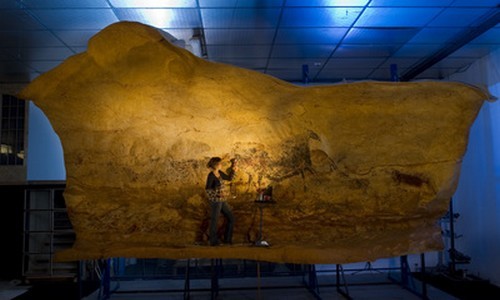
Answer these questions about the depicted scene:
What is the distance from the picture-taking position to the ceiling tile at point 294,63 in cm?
734

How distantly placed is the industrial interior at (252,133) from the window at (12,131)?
6.01 ft

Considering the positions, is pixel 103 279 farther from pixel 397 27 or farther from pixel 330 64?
pixel 397 27

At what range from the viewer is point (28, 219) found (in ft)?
25.7

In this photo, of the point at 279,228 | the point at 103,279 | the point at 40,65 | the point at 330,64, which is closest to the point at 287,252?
the point at 279,228

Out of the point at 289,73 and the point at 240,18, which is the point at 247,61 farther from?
the point at 240,18

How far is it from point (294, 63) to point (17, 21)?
4.48 m

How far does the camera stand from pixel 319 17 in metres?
5.60

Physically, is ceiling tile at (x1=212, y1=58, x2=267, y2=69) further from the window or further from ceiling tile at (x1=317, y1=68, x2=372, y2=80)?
the window

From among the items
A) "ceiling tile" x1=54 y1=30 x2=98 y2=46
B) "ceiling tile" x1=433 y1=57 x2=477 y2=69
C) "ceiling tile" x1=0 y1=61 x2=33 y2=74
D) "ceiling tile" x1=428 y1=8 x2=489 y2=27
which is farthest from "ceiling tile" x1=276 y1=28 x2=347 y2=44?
"ceiling tile" x1=0 y1=61 x2=33 y2=74

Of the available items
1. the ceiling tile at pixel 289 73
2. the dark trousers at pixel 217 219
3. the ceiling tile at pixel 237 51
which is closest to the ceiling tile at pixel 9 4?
the ceiling tile at pixel 237 51

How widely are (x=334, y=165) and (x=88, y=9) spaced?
3767 mm

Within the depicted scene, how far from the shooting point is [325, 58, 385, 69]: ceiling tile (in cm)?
737

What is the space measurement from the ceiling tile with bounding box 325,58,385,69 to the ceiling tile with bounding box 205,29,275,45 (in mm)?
1590

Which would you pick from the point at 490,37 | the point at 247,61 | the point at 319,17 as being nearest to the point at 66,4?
the point at 247,61
